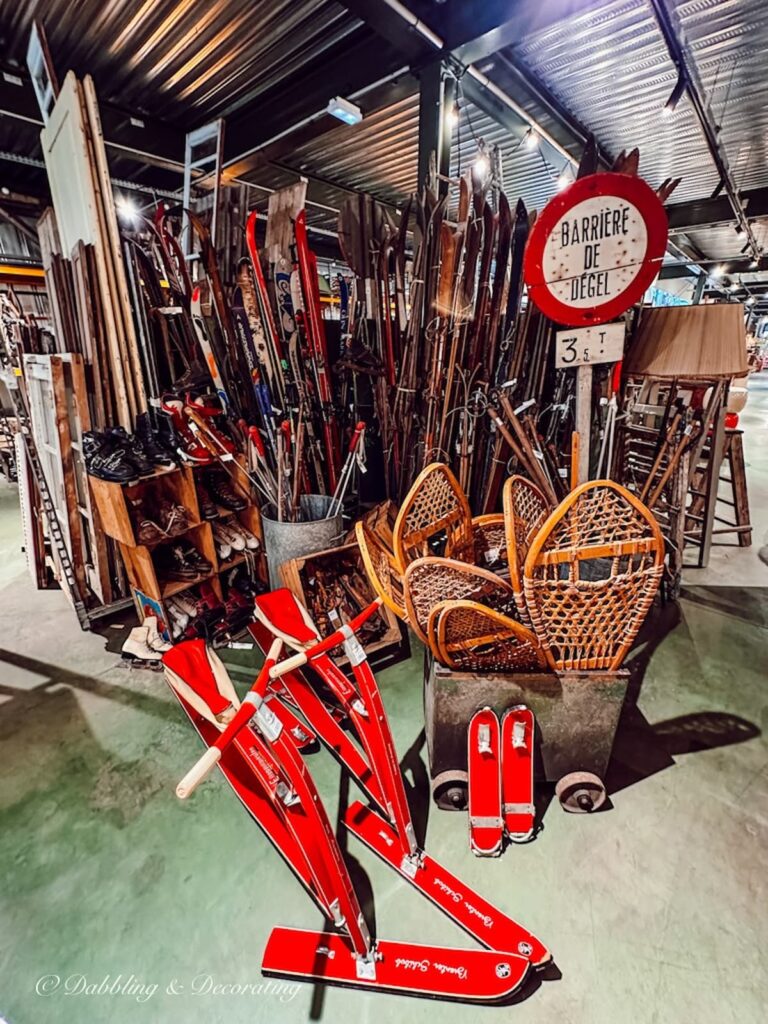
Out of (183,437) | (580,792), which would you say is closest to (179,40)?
(183,437)

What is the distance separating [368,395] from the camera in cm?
395

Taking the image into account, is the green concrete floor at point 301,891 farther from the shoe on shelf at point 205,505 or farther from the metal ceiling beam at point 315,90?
the metal ceiling beam at point 315,90

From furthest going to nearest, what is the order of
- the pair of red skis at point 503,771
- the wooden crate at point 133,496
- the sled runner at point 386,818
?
the wooden crate at point 133,496 → the pair of red skis at point 503,771 → the sled runner at point 386,818

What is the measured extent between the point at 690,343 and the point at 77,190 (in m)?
3.70

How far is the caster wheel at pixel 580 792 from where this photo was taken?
5.42 feet

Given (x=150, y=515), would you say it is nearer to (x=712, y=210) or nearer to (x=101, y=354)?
(x=101, y=354)

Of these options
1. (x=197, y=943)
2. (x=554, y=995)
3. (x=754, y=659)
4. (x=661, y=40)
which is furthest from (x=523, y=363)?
(x=197, y=943)

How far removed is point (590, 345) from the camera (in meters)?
2.08

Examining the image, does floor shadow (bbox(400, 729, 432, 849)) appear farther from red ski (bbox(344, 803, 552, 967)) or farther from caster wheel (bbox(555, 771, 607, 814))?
caster wheel (bbox(555, 771, 607, 814))

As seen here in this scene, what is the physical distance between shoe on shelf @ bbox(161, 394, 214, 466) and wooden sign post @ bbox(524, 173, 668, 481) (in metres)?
1.94

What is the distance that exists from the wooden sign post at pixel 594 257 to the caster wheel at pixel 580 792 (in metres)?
1.77

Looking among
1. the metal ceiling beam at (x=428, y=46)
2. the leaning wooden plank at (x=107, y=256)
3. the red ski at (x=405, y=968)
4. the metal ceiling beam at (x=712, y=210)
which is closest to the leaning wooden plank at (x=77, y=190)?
the leaning wooden plank at (x=107, y=256)

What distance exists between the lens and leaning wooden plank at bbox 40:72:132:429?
231cm

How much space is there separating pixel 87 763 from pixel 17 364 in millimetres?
4169
